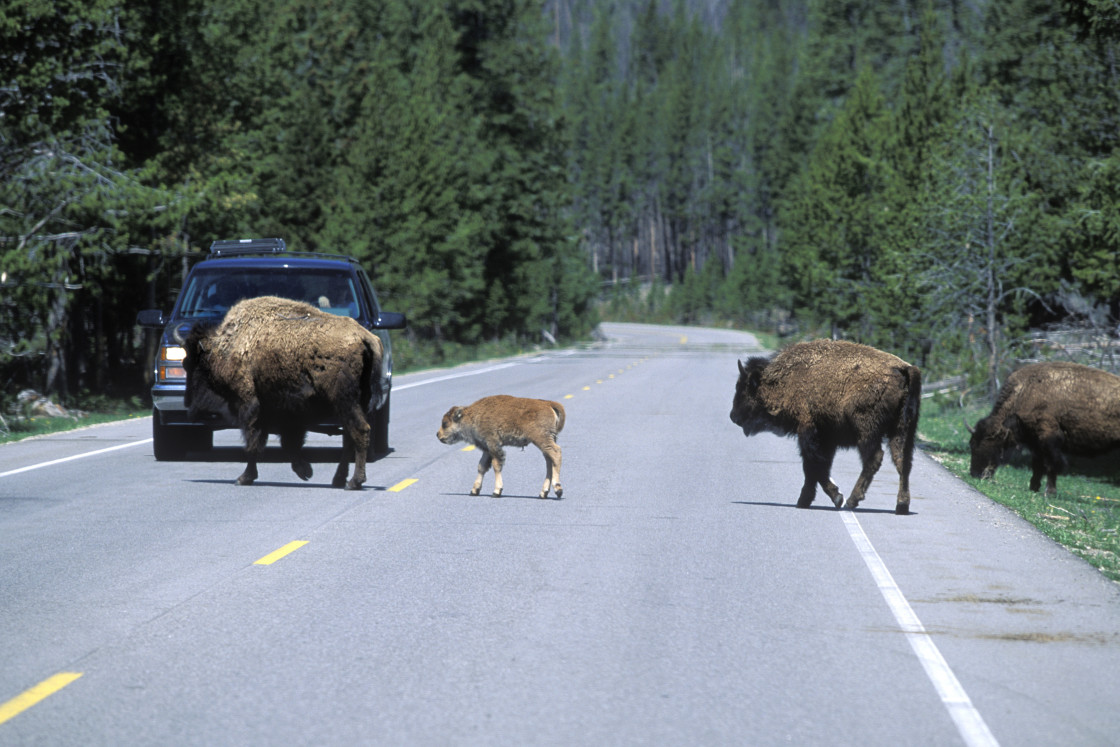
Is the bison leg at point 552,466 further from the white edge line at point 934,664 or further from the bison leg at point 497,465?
the white edge line at point 934,664

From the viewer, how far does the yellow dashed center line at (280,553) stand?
927 cm

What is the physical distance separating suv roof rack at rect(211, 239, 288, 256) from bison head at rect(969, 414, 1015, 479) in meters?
8.50

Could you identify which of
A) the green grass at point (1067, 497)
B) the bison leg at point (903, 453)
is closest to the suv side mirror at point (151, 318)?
the bison leg at point (903, 453)

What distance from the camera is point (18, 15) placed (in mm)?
23891

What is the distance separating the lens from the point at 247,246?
1655 centimetres

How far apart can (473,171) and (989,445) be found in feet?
169

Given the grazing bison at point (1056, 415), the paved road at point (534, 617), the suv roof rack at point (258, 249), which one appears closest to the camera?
the paved road at point (534, 617)

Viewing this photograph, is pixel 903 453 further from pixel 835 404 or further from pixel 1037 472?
pixel 1037 472

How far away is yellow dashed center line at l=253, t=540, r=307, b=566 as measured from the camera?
9.27m

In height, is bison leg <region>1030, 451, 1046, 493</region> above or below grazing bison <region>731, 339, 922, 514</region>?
below

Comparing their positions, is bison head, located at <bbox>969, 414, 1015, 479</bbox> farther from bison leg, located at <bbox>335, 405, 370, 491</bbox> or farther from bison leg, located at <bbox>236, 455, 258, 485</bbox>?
bison leg, located at <bbox>236, 455, 258, 485</bbox>

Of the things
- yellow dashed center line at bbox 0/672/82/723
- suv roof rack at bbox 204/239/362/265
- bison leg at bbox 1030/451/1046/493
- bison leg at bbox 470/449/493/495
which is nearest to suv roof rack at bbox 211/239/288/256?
suv roof rack at bbox 204/239/362/265

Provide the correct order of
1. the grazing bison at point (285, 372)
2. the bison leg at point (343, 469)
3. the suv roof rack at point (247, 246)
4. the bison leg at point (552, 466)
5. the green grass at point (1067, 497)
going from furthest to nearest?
the suv roof rack at point (247, 246)
the bison leg at point (343, 469)
the grazing bison at point (285, 372)
the bison leg at point (552, 466)
the green grass at point (1067, 497)

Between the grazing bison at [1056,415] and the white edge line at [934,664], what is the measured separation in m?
5.14
